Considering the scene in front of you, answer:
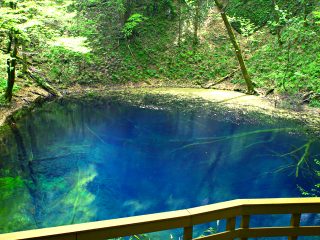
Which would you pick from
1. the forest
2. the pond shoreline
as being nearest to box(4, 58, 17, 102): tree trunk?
the forest

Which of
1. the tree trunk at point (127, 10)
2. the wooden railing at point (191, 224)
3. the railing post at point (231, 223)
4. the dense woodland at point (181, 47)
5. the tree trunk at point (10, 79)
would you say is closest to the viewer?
the wooden railing at point (191, 224)

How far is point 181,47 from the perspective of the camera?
71.9ft

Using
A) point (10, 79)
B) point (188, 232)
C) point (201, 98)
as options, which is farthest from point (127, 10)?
point (188, 232)

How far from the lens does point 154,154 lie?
10.8 metres

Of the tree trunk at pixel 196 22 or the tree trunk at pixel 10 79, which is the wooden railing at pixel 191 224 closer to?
the tree trunk at pixel 10 79

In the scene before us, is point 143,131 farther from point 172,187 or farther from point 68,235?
point 68,235

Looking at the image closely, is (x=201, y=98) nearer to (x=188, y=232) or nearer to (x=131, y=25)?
(x=131, y=25)

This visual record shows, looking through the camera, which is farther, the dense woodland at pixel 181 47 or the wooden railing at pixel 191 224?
the dense woodland at pixel 181 47

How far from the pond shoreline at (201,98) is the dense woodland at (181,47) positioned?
2.11ft

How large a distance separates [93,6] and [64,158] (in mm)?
16499

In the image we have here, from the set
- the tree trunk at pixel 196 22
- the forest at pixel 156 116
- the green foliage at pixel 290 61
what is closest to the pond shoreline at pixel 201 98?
the forest at pixel 156 116

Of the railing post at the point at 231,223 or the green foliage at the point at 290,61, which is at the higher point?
the green foliage at the point at 290,61

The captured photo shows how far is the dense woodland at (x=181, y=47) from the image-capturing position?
16656 mm

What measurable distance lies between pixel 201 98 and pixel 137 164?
26.3 feet
